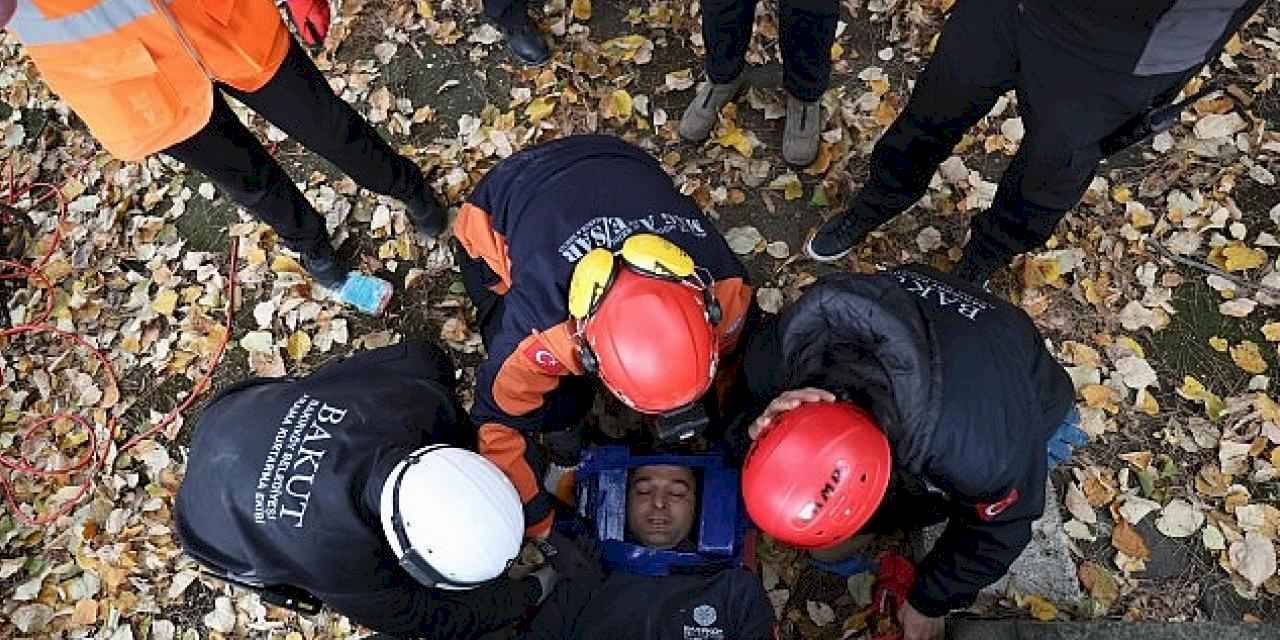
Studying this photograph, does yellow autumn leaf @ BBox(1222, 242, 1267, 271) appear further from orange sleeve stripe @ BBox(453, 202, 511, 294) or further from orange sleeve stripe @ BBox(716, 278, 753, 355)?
orange sleeve stripe @ BBox(453, 202, 511, 294)

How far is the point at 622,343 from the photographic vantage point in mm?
3166

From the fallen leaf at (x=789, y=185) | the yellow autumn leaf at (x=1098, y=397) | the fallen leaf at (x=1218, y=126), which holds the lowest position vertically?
the yellow autumn leaf at (x=1098, y=397)

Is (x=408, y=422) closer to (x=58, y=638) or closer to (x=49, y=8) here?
(x=49, y=8)

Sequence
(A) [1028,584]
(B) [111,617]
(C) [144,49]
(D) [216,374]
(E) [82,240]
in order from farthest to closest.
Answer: (E) [82,240] → (D) [216,374] → (B) [111,617] → (A) [1028,584] → (C) [144,49]

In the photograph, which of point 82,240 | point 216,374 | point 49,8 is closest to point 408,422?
point 49,8

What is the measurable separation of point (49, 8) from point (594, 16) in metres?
3.18

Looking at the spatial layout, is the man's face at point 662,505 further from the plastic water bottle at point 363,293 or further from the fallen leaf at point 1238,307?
the fallen leaf at point 1238,307

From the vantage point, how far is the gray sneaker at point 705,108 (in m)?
5.17

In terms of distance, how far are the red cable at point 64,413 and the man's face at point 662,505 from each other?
2.41m

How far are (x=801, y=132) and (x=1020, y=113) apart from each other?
143 cm

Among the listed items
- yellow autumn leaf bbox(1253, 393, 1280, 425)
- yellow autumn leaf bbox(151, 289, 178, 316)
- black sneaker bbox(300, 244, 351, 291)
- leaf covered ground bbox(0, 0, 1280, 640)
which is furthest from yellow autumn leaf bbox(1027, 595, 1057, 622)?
yellow autumn leaf bbox(151, 289, 178, 316)

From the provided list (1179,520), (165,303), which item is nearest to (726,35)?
(1179,520)

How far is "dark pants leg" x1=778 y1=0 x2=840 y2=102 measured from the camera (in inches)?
166

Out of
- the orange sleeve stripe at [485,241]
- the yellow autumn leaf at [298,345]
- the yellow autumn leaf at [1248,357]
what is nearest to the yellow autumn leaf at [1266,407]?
the yellow autumn leaf at [1248,357]
